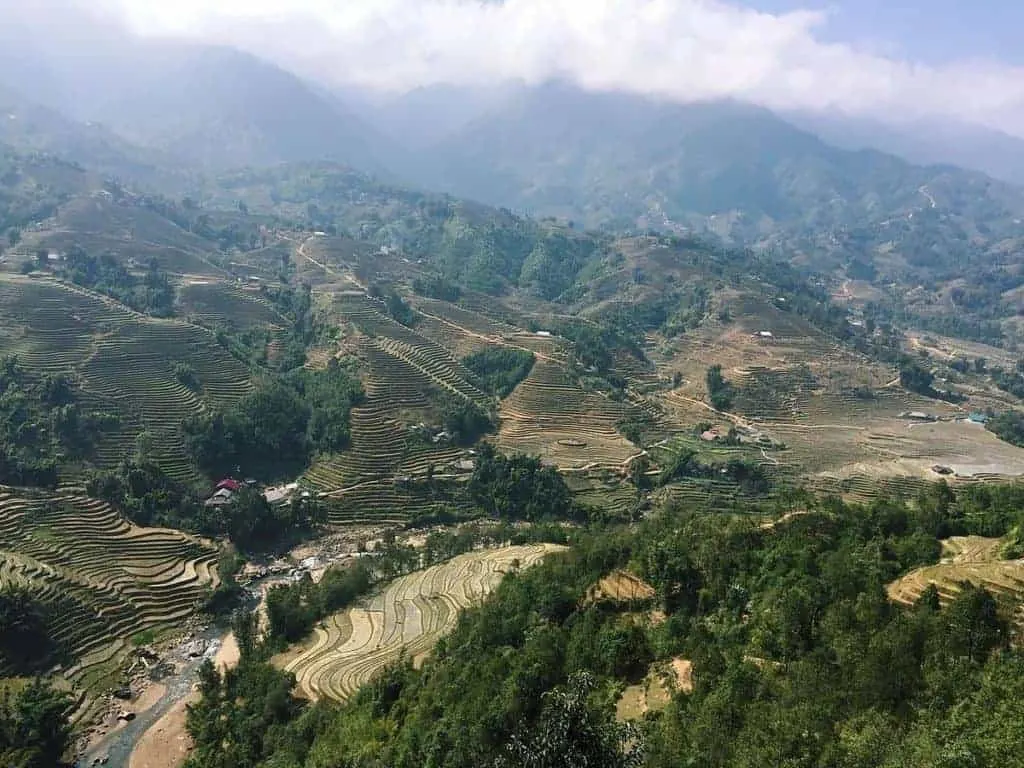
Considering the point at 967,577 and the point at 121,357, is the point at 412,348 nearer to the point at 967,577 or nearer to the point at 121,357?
the point at 121,357

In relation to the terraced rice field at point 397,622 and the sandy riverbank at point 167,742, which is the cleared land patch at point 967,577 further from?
the sandy riverbank at point 167,742

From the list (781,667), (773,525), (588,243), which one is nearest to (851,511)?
(773,525)

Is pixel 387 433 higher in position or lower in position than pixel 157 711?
higher

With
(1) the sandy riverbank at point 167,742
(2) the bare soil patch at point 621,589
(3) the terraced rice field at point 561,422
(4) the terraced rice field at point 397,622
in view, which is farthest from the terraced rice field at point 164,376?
(2) the bare soil patch at point 621,589

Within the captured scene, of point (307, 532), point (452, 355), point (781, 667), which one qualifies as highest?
point (781, 667)

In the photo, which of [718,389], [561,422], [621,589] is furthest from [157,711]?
[718,389]

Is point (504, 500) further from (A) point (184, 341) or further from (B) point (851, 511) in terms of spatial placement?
(A) point (184, 341)

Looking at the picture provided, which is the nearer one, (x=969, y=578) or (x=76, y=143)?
(x=969, y=578)
